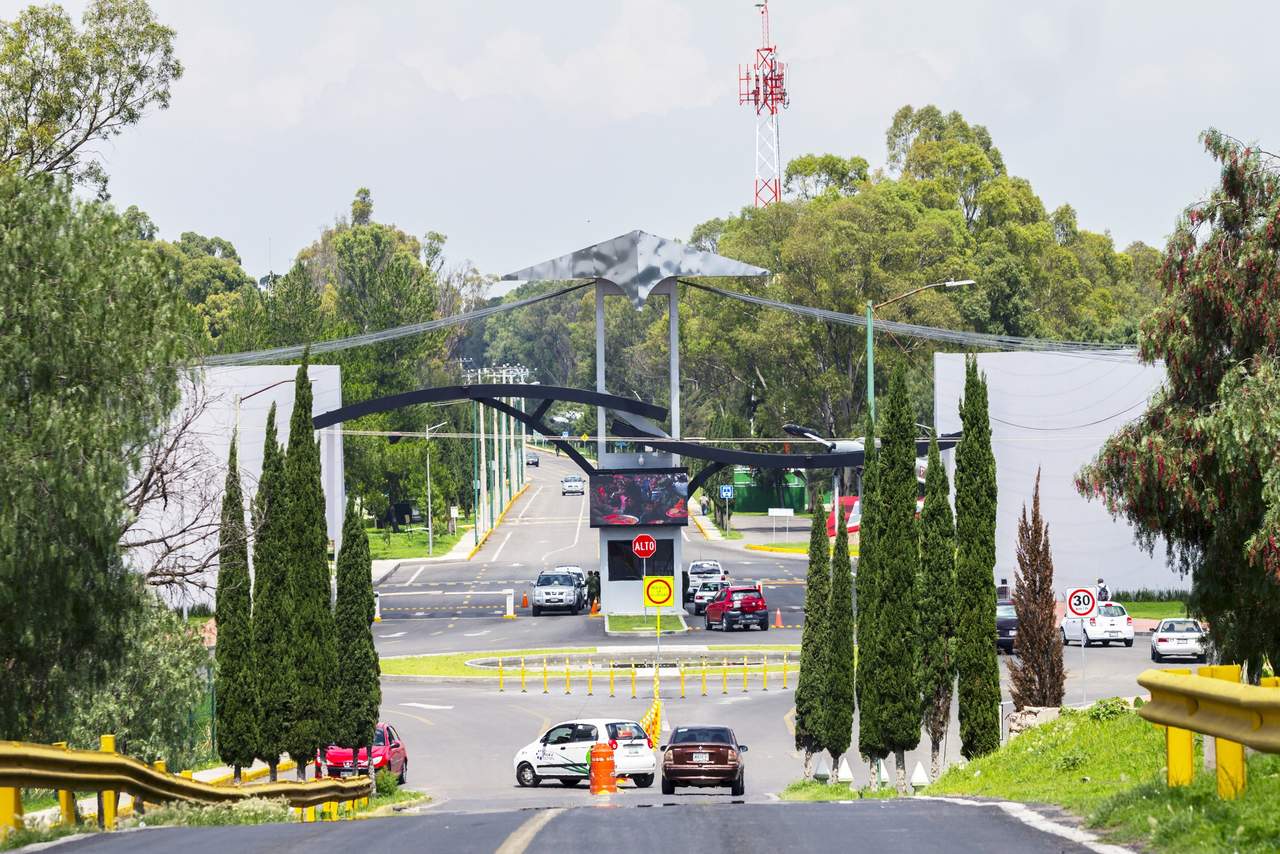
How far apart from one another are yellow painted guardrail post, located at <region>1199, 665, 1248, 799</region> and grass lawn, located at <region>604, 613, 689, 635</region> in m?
45.9

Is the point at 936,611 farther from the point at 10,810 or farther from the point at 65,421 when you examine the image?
the point at 10,810

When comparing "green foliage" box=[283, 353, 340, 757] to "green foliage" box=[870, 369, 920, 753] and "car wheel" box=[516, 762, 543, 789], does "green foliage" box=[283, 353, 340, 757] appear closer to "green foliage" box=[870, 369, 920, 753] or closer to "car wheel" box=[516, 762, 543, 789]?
"car wheel" box=[516, 762, 543, 789]

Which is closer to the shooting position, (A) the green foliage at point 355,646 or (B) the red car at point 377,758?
(A) the green foliage at point 355,646

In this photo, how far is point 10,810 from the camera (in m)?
11.9

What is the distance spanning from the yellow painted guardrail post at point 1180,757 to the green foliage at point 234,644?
1659 centimetres

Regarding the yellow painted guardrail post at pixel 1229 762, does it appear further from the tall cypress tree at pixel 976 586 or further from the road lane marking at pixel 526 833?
the tall cypress tree at pixel 976 586

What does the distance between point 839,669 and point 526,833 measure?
17.0m

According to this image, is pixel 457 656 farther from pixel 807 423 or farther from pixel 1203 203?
pixel 807 423

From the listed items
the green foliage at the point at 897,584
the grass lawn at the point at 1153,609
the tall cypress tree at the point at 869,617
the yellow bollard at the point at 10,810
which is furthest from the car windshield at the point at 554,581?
the yellow bollard at the point at 10,810

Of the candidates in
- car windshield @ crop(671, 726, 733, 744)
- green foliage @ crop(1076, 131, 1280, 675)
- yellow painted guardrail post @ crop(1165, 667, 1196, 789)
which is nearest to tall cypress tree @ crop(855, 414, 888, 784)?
car windshield @ crop(671, 726, 733, 744)

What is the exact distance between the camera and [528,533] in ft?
335

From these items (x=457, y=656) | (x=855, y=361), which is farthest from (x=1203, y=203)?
(x=855, y=361)

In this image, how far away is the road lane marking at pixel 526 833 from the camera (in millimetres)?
10102

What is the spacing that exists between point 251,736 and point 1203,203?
52.2 ft
